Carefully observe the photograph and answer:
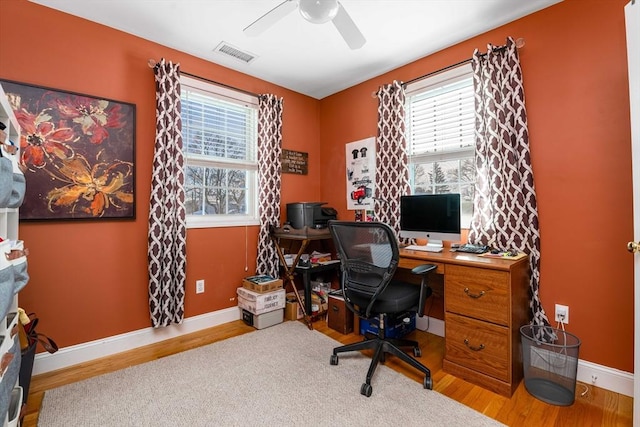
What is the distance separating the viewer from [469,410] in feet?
5.41

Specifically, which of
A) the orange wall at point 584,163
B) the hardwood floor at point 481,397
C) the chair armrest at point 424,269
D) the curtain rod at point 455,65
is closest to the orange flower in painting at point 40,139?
the hardwood floor at point 481,397

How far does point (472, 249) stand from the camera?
2211 millimetres

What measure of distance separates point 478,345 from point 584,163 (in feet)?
4.30

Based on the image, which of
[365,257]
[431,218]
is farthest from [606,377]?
[365,257]

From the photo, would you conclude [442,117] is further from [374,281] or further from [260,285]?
[260,285]

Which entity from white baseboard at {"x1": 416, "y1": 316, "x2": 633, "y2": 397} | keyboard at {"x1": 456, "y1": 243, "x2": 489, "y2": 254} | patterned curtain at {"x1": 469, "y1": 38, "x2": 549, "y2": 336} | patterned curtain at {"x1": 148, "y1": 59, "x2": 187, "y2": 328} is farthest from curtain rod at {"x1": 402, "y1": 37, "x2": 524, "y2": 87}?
white baseboard at {"x1": 416, "y1": 316, "x2": 633, "y2": 397}

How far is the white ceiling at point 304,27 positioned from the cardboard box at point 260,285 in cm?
204

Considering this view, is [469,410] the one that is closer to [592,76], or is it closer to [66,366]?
[592,76]

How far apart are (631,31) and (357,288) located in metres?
1.88

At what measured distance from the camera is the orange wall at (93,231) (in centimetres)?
201

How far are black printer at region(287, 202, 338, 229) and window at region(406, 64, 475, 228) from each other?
926mm

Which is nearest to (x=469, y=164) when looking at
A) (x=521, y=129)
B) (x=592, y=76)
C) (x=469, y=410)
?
(x=521, y=129)

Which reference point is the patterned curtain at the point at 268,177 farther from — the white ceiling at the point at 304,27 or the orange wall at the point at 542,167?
the orange wall at the point at 542,167

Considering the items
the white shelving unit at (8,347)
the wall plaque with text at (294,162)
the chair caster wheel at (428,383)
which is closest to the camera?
the white shelving unit at (8,347)
